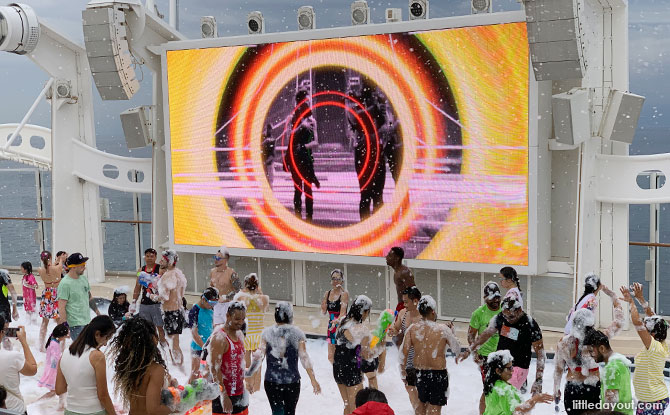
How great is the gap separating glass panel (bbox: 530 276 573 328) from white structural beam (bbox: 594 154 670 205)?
148cm

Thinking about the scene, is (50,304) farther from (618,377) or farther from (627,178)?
(627,178)

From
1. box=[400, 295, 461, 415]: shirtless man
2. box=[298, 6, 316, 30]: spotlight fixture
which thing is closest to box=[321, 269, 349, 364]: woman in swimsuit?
box=[400, 295, 461, 415]: shirtless man

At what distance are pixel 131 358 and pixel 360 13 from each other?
9189 mm

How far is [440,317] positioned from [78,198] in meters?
8.07

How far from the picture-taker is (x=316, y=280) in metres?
14.7

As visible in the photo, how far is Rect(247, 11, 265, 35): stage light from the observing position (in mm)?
14297

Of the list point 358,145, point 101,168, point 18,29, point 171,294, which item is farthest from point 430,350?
point 18,29

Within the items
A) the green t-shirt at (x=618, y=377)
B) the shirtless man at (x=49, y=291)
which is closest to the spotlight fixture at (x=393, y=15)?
the shirtless man at (x=49, y=291)

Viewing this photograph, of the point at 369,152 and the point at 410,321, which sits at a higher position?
the point at 369,152

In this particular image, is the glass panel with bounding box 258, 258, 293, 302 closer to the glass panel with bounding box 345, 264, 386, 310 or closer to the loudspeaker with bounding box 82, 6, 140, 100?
the glass panel with bounding box 345, 264, 386, 310

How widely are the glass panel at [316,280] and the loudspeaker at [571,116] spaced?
16.4 ft

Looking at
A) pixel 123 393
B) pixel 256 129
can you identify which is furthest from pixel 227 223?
pixel 123 393

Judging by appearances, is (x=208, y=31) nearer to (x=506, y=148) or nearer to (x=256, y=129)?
(x=256, y=129)

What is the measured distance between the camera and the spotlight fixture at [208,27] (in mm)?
14828
